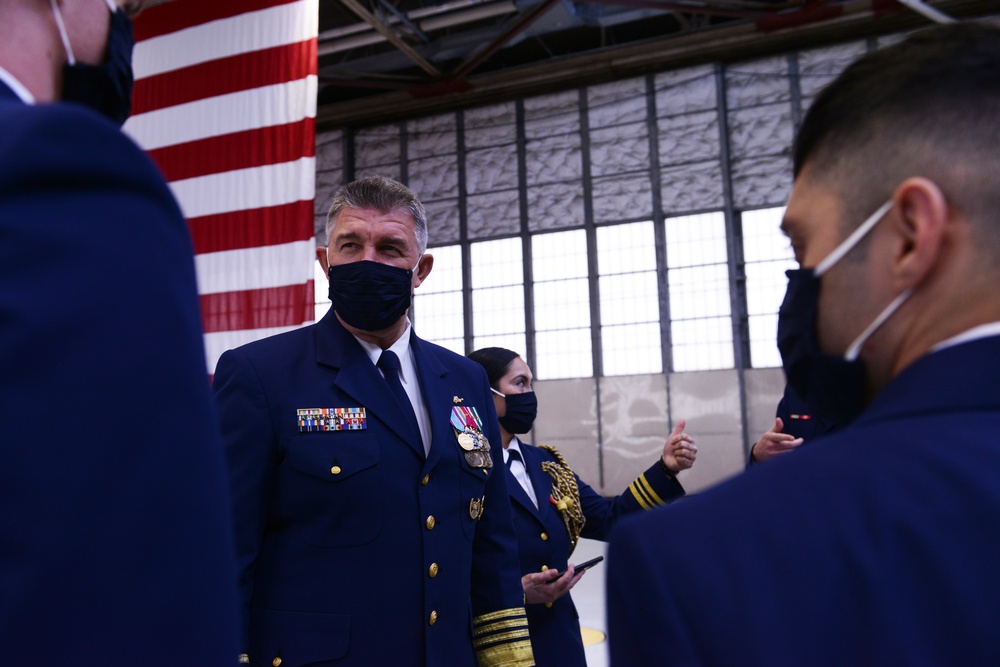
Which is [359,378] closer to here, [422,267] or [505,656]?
[422,267]

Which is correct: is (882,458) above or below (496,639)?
above

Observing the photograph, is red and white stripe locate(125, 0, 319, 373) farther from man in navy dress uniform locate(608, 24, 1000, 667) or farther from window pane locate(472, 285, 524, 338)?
window pane locate(472, 285, 524, 338)

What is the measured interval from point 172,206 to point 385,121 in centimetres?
1376

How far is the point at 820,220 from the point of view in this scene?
0.83 meters

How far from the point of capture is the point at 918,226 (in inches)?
28.5

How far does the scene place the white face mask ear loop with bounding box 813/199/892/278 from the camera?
77cm

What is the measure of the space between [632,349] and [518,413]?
29.1 ft

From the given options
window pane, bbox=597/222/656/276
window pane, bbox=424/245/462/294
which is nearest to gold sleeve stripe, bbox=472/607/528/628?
window pane, bbox=597/222/656/276

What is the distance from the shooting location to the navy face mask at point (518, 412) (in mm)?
3473

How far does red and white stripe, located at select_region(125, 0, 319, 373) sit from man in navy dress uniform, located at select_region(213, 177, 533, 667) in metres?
1.48

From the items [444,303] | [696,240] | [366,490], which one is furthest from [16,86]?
[444,303]

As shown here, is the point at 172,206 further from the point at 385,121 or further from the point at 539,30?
the point at 385,121

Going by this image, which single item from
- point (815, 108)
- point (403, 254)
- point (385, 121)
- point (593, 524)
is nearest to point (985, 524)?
point (815, 108)

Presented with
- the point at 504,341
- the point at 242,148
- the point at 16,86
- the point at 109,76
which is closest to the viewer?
the point at 16,86
